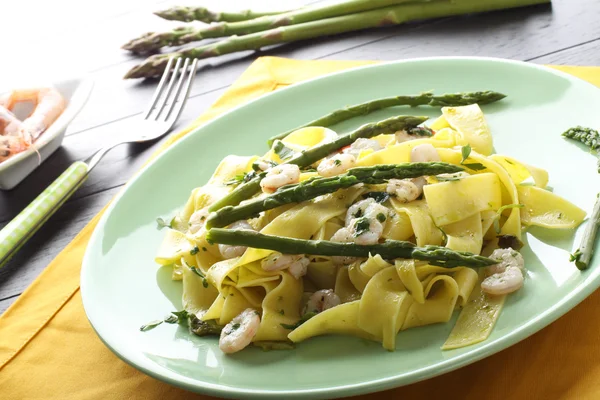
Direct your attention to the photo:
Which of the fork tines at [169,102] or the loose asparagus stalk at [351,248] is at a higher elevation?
the fork tines at [169,102]

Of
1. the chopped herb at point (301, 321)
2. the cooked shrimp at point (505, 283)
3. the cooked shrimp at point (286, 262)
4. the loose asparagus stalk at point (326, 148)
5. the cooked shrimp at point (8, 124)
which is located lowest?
the chopped herb at point (301, 321)

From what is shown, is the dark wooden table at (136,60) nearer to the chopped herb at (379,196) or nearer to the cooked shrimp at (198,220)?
the cooked shrimp at (198,220)

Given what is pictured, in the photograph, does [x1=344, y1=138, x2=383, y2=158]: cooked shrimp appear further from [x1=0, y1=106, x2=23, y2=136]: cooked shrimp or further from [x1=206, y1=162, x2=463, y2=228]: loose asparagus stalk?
[x1=0, y1=106, x2=23, y2=136]: cooked shrimp

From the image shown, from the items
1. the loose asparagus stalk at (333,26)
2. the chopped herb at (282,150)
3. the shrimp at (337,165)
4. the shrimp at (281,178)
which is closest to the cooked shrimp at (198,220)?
the shrimp at (281,178)

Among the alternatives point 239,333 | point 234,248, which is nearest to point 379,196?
point 234,248

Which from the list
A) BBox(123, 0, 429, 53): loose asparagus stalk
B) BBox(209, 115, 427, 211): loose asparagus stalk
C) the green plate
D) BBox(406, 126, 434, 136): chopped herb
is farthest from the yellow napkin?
BBox(123, 0, 429, 53): loose asparagus stalk

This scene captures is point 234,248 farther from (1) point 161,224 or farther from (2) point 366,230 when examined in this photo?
(1) point 161,224
